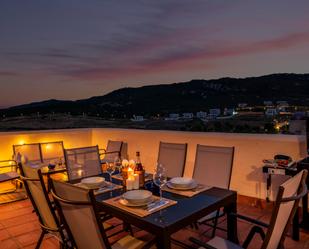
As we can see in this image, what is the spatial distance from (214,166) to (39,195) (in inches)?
69.0

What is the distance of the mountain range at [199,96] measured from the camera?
641cm

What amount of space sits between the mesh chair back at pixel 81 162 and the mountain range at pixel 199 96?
3.94m

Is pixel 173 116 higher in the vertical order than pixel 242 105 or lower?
lower

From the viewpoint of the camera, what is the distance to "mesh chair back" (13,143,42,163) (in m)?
5.25

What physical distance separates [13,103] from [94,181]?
10.6 metres

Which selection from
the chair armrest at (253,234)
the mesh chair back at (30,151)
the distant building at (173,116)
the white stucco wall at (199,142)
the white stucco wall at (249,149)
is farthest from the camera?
the distant building at (173,116)

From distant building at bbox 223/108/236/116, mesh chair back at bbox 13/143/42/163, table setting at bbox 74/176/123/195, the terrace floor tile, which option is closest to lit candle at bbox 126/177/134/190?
table setting at bbox 74/176/123/195

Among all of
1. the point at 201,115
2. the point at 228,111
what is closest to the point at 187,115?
the point at 201,115

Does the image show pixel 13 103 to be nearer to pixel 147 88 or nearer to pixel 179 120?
pixel 147 88

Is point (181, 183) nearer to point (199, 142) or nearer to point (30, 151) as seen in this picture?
point (199, 142)

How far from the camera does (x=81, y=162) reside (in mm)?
3479

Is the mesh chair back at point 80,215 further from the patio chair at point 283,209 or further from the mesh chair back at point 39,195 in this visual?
the patio chair at point 283,209

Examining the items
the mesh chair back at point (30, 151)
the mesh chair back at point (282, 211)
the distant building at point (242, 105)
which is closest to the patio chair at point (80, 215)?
the mesh chair back at point (282, 211)

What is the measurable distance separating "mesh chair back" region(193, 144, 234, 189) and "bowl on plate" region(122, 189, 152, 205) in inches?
40.7
